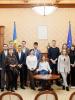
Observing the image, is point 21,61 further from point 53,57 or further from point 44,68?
point 53,57

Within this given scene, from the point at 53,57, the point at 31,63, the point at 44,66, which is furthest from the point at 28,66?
the point at 53,57

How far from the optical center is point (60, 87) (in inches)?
431

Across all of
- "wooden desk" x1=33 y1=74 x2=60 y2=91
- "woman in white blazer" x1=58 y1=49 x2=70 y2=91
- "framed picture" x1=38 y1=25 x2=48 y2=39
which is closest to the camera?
"wooden desk" x1=33 y1=74 x2=60 y2=91

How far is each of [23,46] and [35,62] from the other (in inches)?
34.2

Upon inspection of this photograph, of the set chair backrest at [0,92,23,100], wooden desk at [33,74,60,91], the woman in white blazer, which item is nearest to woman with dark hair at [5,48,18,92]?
wooden desk at [33,74,60,91]

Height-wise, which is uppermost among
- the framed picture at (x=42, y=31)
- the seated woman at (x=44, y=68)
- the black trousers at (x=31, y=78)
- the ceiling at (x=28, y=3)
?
the ceiling at (x=28, y=3)

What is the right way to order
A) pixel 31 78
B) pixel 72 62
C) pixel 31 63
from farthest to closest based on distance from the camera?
pixel 72 62 < pixel 31 78 < pixel 31 63

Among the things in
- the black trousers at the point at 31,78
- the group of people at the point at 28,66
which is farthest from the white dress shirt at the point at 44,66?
the black trousers at the point at 31,78

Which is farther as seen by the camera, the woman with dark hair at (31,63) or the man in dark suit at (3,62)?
the woman with dark hair at (31,63)

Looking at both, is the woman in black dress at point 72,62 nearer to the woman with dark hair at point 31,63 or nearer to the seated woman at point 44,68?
the seated woman at point 44,68

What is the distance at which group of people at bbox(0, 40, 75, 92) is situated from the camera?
400 inches

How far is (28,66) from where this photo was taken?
10516mm

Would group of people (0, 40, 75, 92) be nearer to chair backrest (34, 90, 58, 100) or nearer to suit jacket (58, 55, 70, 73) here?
suit jacket (58, 55, 70, 73)

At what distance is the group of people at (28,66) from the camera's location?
10.2m
